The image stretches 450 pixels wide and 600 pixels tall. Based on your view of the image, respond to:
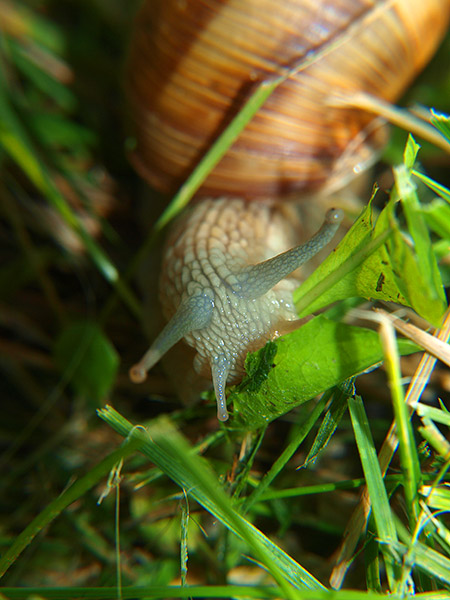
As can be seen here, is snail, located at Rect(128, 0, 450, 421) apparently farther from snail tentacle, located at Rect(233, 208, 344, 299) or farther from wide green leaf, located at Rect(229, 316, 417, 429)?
wide green leaf, located at Rect(229, 316, 417, 429)

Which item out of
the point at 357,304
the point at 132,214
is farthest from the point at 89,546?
the point at 132,214

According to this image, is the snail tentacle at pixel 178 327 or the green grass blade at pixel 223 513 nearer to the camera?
the green grass blade at pixel 223 513

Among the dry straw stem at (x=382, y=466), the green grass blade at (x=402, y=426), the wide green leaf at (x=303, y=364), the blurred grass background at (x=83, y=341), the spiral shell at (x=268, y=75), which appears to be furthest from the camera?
the spiral shell at (x=268, y=75)

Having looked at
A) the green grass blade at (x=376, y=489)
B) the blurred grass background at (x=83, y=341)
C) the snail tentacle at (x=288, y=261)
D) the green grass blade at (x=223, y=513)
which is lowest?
Result: the blurred grass background at (x=83, y=341)

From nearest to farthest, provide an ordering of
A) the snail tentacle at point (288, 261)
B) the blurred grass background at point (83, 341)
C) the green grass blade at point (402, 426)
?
1. the green grass blade at point (402, 426)
2. the snail tentacle at point (288, 261)
3. the blurred grass background at point (83, 341)

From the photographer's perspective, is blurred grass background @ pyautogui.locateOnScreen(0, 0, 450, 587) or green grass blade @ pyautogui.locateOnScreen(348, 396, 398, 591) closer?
green grass blade @ pyautogui.locateOnScreen(348, 396, 398, 591)

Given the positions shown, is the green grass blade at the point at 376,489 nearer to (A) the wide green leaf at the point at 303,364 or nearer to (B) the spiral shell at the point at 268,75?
(A) the wide green leaf at the point at 303,364

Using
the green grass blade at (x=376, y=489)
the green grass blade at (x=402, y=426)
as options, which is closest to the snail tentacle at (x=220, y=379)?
the green grass blade at (x=376, y=489)

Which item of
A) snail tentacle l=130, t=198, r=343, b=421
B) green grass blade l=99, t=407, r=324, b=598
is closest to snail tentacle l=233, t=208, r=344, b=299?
snail tentacle l=130, t=198, r=343, b=421
